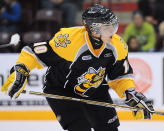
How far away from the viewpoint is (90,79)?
342 centimetres

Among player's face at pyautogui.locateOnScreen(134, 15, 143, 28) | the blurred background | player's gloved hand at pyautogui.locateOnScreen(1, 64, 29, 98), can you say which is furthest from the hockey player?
player's face at pyautogui.locateOnScreen(134, 15, 143, 28)

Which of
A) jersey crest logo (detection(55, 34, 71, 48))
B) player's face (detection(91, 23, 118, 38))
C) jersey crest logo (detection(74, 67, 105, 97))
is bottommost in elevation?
jersey crest logo (detection(74, 67, 105, 97))

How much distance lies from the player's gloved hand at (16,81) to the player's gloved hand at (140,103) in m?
0.73

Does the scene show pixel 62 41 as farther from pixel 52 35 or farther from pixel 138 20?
pixel 138 20

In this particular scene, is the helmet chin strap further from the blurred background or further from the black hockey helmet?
the blurred background

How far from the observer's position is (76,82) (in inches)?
136

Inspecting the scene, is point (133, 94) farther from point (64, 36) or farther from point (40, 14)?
point (40, 14)

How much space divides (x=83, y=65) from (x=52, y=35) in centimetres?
90

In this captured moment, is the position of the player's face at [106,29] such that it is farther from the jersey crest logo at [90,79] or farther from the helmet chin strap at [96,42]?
the jersey crest logo at [90,79]

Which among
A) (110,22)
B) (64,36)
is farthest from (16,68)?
(110,22)

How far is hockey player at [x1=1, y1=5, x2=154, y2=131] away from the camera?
3318 mm

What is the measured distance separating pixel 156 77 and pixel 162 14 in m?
1.72

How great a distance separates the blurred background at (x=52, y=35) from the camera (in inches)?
202

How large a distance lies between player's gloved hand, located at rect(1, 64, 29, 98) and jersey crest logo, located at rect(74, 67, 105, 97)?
0.37 meters
